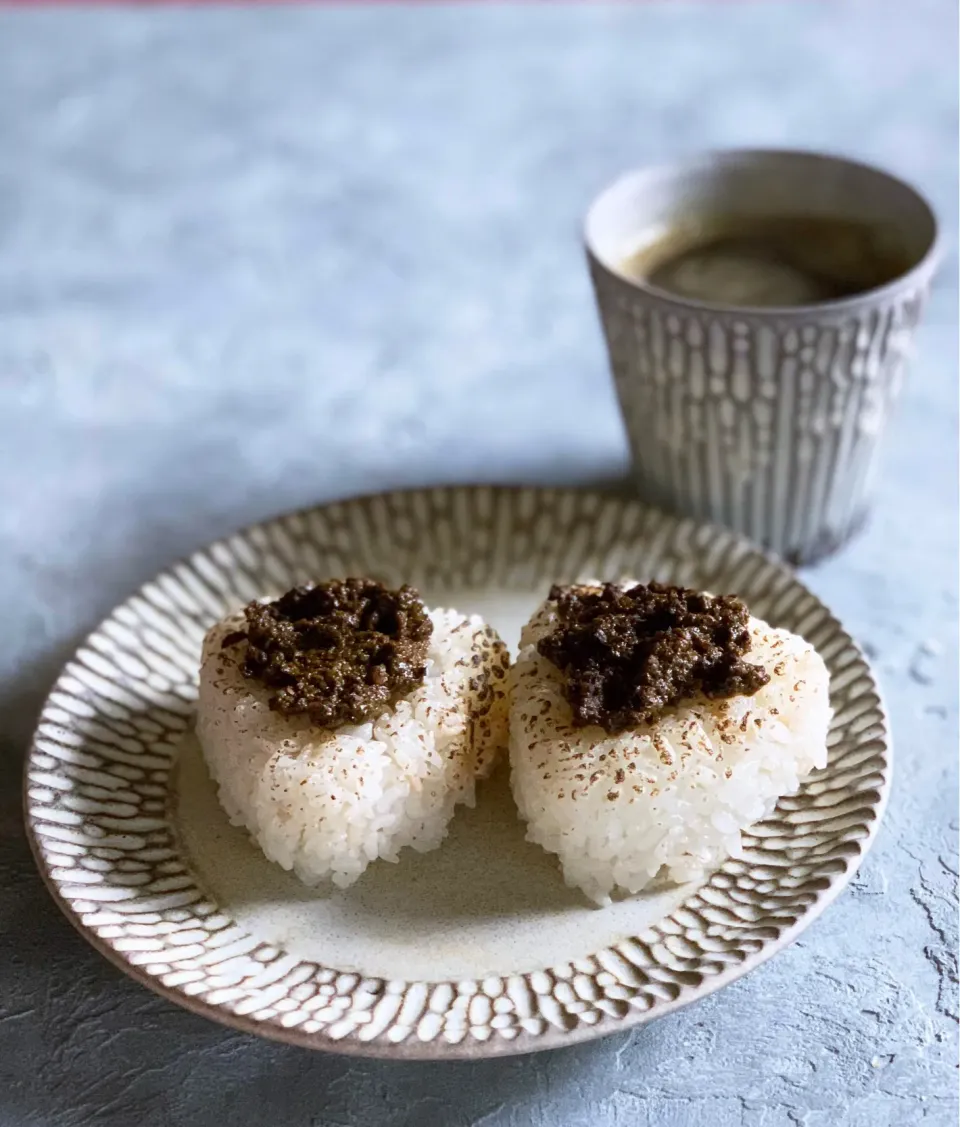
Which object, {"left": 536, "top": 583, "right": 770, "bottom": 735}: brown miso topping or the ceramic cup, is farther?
the ceramic cup

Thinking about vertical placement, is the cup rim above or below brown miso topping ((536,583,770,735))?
above

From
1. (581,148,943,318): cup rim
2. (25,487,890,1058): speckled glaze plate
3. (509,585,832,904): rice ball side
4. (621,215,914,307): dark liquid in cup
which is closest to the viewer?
(25,487,890,1058): speckled glaze plate

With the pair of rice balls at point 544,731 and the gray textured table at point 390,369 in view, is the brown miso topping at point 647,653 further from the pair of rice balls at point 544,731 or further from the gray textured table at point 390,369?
the gray textured table at point 390,369

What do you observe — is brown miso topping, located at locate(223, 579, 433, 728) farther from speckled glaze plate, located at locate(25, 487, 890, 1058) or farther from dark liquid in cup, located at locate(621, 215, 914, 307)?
dark liquid in cup, located at locate(621, 215, 914, 307)

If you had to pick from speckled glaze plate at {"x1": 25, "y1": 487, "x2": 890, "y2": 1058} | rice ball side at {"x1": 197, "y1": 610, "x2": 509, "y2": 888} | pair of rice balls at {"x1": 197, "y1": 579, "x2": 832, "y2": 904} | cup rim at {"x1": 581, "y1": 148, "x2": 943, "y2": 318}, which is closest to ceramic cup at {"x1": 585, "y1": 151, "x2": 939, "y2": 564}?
cup rim at {"x1": 581, "y1": 148, "x2": 943, "y2": 318}

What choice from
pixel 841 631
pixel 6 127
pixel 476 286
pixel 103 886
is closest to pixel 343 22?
pixel 6 127

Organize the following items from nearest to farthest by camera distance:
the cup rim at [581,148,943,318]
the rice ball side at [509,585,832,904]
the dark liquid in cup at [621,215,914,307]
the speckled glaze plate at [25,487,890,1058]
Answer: the speckled glaze plate at [25,487,890,1058]
the rice ball side at [509,585,832,904]
the cup rim at [581,148,943,318]
the dark liquid in cup at [621,215,914,307]

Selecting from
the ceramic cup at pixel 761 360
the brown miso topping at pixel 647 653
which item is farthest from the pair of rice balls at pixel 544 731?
the ceramic cup at pixel 761 360
